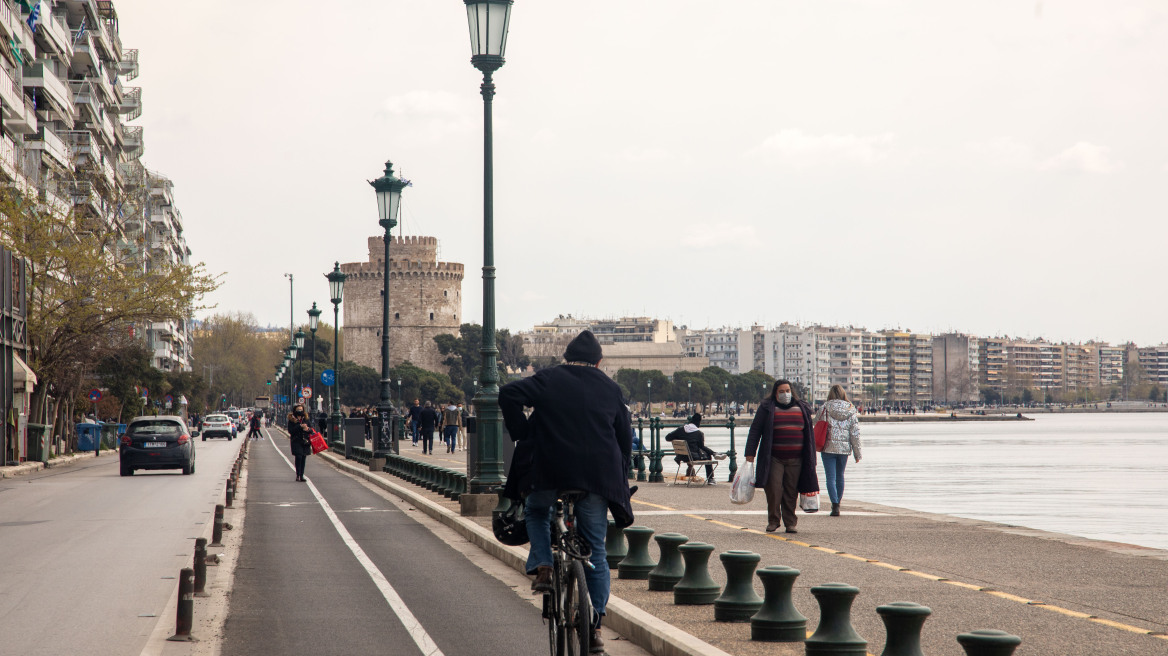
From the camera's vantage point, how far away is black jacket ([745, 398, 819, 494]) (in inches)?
572

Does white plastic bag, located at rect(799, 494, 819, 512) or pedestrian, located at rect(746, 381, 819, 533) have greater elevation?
pedestrian, located at rect(746, 381, 819, 533)

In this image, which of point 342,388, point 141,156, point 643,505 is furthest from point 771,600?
point 342,388

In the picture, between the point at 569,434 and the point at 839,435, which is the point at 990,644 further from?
the point at 839,435

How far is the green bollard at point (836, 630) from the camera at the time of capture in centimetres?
658

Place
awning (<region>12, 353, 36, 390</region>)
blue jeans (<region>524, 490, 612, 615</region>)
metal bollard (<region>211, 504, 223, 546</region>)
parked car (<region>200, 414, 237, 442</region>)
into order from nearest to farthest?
blue jeans (<region>524, 490, 612, 615</region>)
metal bollard (<region>211, 504, 223, 546</region>)
awning (<region>12, 353, 36, 390</region>)
parked car (<region>200, 414, 237, 442</region>)

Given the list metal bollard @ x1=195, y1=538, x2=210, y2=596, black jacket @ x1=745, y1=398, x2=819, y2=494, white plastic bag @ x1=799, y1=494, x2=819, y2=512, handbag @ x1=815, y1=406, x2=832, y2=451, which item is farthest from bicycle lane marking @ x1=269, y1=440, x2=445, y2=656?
handbag @ x1=815, y1=406, x2=832, y2=451

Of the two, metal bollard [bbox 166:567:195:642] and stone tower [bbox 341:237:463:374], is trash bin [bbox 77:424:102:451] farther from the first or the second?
stone tower [bbox 341:237:463:374]

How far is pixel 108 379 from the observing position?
184 ft

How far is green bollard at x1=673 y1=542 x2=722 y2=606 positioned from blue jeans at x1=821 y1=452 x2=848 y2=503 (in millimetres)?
7829

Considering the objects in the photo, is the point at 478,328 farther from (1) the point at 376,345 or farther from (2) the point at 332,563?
(2) the point at 332,563

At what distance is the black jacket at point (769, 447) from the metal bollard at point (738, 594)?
6.41 m

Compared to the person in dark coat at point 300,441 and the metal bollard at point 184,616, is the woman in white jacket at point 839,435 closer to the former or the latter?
the metal bollard at point 184,616

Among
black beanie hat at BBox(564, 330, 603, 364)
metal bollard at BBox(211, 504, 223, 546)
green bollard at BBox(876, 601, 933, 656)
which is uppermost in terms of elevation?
black beanie hat at BBox(564, 330, 603, 364)

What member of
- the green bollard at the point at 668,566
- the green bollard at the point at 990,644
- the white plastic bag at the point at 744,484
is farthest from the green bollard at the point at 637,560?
the green bollard at the point at 990,644
